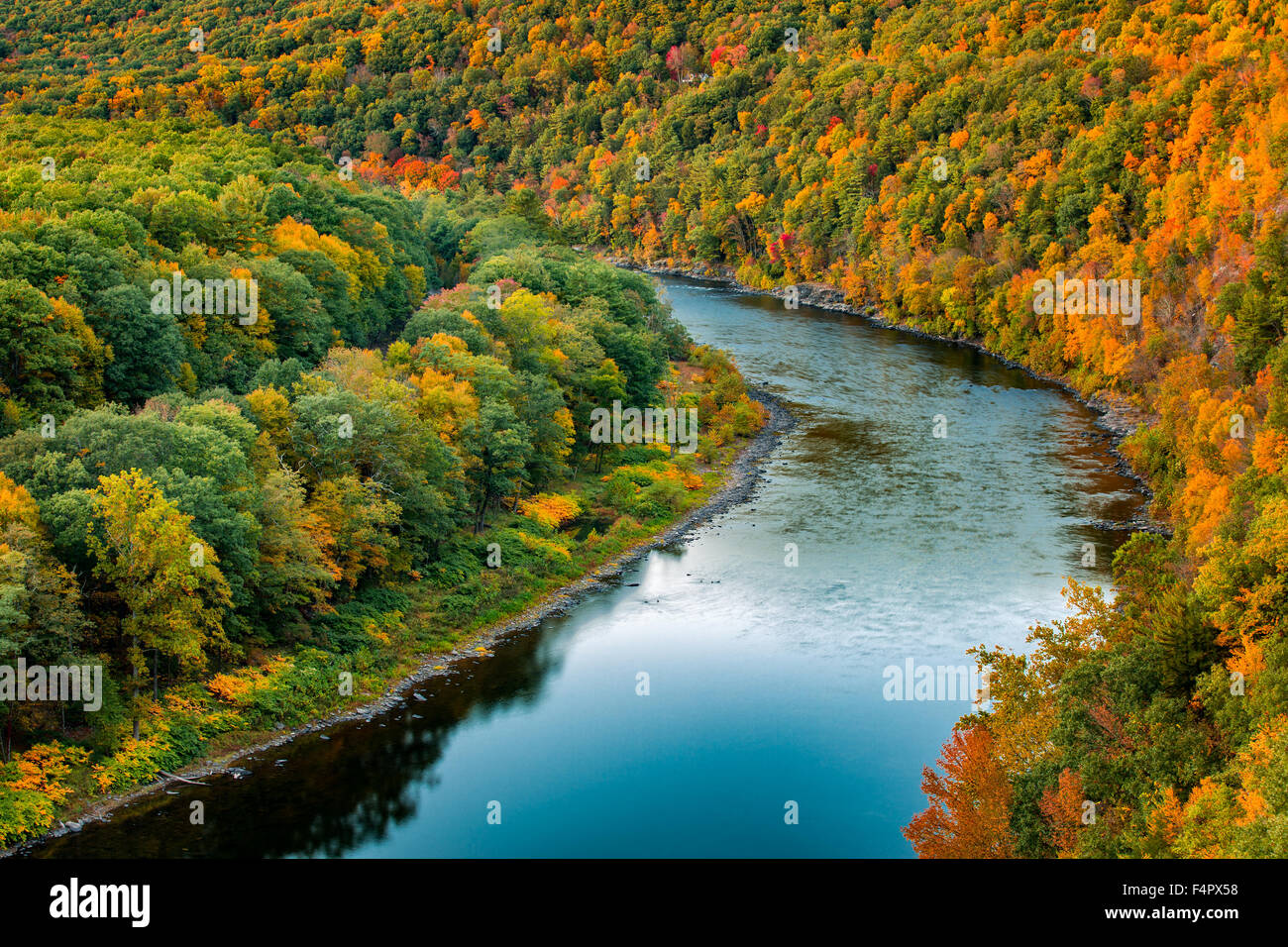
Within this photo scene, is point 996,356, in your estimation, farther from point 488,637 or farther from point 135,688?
point 135,688

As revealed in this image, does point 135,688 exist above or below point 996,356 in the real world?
below

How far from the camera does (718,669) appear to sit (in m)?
A: 41.1

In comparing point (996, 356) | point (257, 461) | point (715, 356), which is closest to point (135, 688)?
point (257, 461)

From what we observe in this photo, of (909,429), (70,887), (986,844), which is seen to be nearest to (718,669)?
(986,844)

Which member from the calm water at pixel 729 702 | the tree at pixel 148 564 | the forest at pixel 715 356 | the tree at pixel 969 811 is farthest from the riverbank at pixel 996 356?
the tree at pixel 148 564

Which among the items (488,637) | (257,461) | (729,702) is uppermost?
(257,461)

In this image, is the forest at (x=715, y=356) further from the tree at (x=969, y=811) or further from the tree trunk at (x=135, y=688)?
the tree trunk at (x=135, y=688)

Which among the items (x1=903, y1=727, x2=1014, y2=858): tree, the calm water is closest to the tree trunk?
the calm water

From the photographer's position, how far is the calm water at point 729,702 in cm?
3134

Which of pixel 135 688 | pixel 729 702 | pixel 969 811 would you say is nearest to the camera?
pixel 969 811

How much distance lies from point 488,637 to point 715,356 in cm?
4481

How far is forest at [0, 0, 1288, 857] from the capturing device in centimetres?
2956

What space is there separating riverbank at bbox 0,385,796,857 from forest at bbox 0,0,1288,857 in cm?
101

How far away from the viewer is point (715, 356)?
84.8 m
